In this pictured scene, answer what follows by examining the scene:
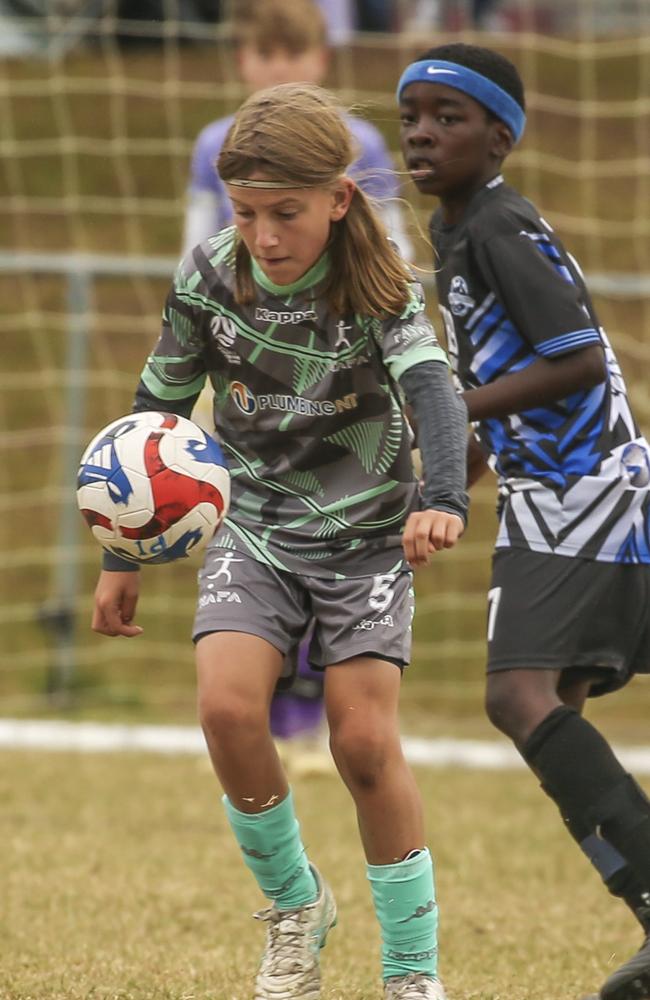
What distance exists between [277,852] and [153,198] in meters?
9.08

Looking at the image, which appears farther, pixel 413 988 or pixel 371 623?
pixel 371 623

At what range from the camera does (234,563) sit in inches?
135

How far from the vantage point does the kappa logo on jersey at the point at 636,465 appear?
3605 millimetres

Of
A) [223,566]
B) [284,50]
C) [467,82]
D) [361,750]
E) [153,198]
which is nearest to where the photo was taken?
[361,750]

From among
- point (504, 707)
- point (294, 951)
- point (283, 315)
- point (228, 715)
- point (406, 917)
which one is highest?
point (283, 315)

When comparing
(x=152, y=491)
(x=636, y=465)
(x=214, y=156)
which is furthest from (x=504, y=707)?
(x=214, y=156)

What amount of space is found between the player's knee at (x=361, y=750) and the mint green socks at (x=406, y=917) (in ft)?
0.59

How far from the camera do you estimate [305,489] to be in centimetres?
344

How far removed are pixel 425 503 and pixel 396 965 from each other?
0.87 m

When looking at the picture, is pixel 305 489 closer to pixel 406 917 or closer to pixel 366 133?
pixel 406 917

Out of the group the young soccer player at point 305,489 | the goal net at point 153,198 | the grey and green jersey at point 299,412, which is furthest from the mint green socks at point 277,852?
the goal net at point 153,198

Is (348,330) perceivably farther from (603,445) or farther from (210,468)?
(603,445)

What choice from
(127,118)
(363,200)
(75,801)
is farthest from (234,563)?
(127,118)

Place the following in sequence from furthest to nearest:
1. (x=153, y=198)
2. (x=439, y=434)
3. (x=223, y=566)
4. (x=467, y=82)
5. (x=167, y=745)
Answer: (x=153, y=198) < (x=167, y=745) < (x=467, y=82) < (x=223, y=566) < (x=439, y=434)
